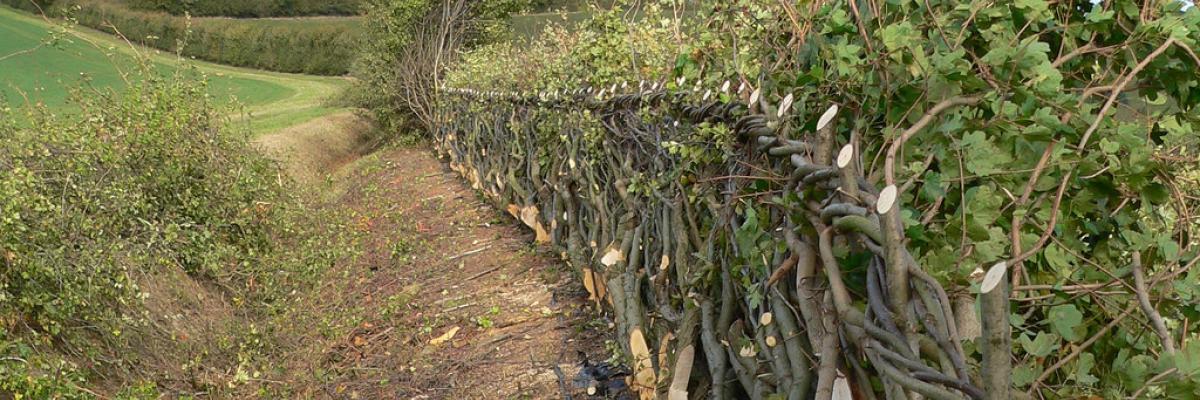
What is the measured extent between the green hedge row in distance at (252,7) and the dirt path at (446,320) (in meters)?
43.7

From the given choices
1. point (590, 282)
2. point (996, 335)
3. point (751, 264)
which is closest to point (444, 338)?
point (590, 282)

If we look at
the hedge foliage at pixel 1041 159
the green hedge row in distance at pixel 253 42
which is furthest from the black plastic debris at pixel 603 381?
the green hedge row in distance at pixel 253 42

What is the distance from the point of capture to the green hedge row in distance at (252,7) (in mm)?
51188

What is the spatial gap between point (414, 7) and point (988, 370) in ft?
66.8

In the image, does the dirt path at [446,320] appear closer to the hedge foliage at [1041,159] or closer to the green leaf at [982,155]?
the hedge foliage at [1041,159]

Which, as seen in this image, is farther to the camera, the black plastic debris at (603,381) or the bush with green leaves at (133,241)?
the bush with green leaves at (133,241)

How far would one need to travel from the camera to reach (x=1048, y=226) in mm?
1875

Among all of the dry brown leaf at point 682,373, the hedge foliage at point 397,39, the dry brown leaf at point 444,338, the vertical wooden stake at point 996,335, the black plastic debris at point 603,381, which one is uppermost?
the vertical wooden stake at point 996,335

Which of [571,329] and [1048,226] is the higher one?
[1048,226]

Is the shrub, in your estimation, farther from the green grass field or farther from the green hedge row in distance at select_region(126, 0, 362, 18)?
the green hedge row in distance at select_region(126, 0, 362, 18)

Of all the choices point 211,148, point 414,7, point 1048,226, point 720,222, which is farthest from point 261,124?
point 1048,226

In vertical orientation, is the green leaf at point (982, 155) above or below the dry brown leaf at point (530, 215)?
above

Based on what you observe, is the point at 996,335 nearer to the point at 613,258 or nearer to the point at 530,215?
the point at 613,258

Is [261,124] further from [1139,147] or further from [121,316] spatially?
[1139,147]
